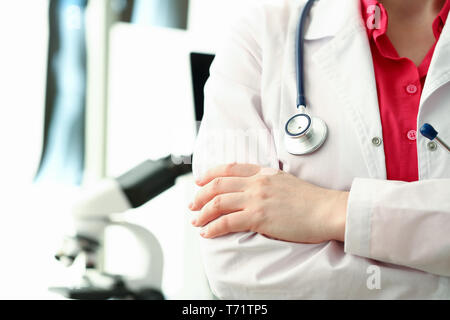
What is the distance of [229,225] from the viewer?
0.67m

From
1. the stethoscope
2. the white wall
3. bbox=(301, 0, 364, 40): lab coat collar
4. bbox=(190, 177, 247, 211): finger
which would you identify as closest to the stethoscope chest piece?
the stethoscope

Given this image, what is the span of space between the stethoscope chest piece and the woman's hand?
2.0 inches

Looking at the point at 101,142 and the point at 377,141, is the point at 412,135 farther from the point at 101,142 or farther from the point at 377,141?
the point at 101,142

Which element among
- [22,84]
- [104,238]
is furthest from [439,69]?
[22,84]

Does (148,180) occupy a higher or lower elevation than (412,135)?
lower

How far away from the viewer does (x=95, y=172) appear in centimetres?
114

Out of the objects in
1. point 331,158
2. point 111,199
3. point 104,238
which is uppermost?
point 331,158

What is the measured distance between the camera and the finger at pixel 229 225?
66cm

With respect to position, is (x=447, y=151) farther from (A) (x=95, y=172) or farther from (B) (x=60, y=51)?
(B) (x=60, y=51)

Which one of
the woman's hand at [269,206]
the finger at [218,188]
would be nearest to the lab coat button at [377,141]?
the woman's hand at [269,206]

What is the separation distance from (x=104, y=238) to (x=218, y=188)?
50cm

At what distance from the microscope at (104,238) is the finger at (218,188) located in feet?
1.14

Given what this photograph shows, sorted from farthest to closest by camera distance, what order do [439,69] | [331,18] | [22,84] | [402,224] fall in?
[22,84]
[331,18]
[439,69]
[402,224]
